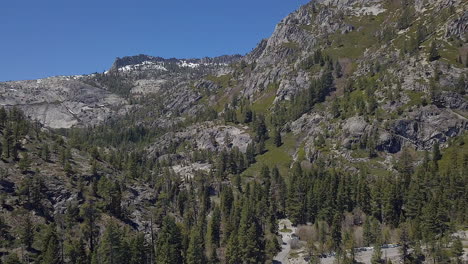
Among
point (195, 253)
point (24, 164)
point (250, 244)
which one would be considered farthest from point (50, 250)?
point (24, 164)

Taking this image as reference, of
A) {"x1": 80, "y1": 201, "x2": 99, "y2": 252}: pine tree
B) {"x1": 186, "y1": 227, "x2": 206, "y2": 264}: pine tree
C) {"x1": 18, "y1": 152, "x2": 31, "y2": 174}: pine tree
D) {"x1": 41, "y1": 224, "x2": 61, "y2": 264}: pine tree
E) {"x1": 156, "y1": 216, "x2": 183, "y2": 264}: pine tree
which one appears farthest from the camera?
{"x1": 18, "y1": 152, "x2": 31, "y2": 174}: pine tree

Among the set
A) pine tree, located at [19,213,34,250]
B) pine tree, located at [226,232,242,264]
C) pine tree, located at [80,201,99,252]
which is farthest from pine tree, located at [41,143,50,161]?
pine tree, located at [226,232,242,264]

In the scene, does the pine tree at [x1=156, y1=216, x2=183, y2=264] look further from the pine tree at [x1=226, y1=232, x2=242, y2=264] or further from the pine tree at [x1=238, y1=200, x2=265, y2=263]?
the pine tree at [x1=238, y1=200, x2=265, y2=263]

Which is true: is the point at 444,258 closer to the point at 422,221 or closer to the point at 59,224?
the point at 422,221

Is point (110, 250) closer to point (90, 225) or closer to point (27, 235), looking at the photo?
point (90, 225)

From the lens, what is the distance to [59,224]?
14525 centimetres

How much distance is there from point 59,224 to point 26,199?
17349mm

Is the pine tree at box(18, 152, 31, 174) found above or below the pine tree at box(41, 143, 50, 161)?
below

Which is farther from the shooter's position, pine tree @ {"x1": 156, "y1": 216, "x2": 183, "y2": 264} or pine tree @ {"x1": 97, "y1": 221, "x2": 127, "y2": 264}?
Answer: pine tree @ {"x1": 156, "y1": 216, "x2": 183, "y2": 264}

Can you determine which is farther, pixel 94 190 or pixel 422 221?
pixel 94 190

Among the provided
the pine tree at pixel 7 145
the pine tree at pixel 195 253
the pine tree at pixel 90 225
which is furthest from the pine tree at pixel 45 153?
the pine tree at pixel 195 253

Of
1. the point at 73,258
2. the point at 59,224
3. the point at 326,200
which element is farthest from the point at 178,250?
the point at 326,200

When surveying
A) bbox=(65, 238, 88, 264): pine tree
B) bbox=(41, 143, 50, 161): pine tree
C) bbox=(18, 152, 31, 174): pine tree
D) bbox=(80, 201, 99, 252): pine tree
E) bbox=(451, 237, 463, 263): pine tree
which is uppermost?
bbox=(41, 143, 50, 161): pine tree

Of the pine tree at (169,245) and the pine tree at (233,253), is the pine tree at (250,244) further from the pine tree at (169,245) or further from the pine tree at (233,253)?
the pine tree at (169,245)
